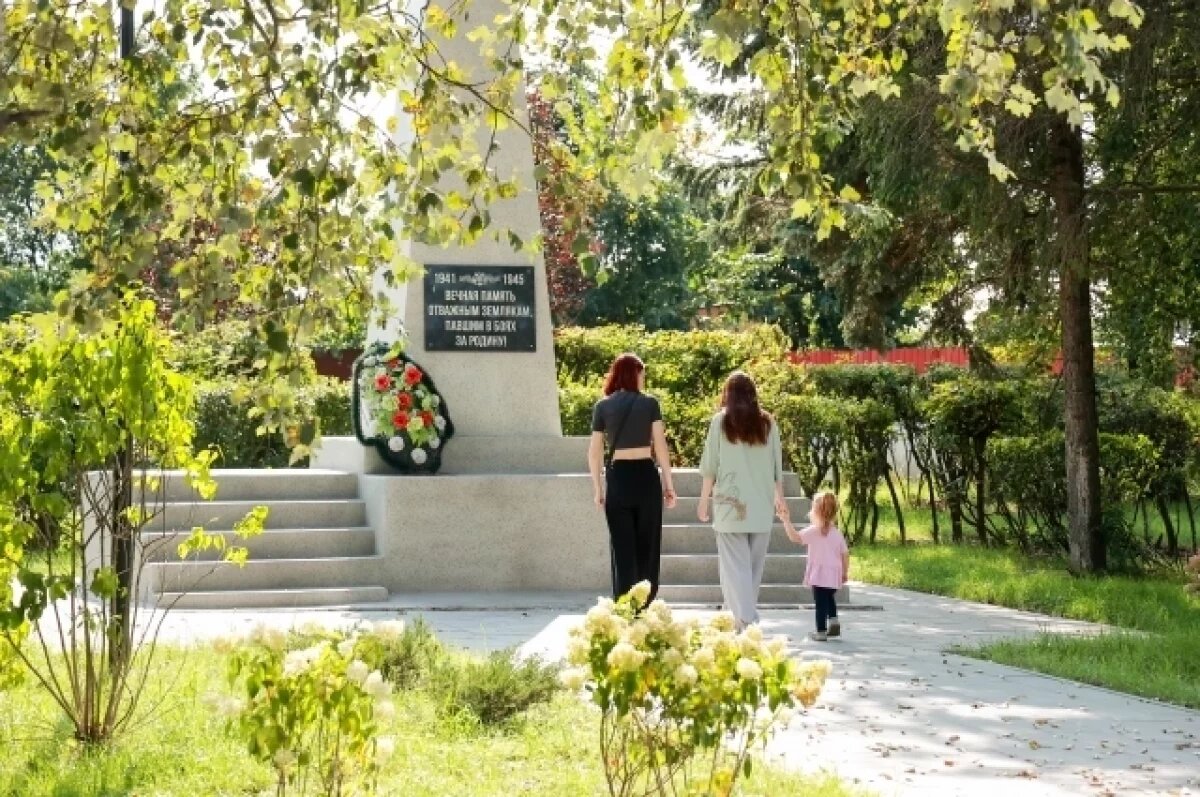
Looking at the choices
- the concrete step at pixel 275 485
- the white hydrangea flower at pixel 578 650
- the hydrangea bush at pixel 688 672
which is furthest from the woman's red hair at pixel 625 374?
the white hydrangea flower at pixel 578 650

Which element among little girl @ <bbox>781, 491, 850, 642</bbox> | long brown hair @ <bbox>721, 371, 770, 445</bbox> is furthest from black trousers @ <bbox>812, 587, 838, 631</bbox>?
long brown hair @ <bbox>721, 371, 770, 445</bbox>

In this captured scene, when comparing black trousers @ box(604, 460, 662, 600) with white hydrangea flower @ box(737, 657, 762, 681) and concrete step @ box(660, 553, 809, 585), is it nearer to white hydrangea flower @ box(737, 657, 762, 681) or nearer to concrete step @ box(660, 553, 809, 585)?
concrete step @ box(660, 553, 809, 585)

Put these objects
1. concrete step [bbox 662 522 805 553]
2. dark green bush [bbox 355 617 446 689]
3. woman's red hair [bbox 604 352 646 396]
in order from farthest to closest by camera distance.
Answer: concrete step [bbox 662 522 805 553] → woman's red hair [bbox 604 352 646 396] → dark green bush [bbox 355 617 446 689]

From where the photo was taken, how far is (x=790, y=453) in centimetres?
2017

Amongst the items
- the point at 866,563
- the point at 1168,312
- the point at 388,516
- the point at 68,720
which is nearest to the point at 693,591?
the point at 388,516

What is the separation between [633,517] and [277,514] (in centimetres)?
434

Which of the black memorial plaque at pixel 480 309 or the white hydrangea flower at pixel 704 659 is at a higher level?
the black memorial plaque at pixel 480 309

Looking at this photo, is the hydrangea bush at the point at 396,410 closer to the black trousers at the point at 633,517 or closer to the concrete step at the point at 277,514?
the concrete step at the point at 277,514

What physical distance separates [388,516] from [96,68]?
8.29m

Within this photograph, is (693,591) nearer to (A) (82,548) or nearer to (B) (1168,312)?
(B) (1168,312)

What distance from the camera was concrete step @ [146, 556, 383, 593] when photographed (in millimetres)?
13289

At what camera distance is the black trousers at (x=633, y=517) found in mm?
11312

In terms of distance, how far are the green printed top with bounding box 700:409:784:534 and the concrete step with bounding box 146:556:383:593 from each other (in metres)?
4.24

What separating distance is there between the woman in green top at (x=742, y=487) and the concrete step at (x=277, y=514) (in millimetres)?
4812
